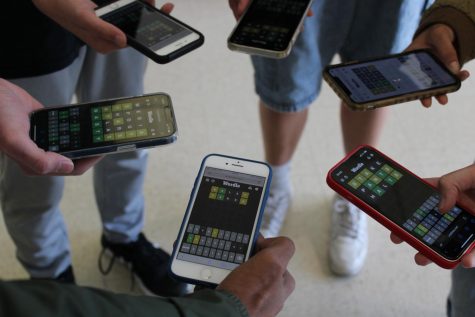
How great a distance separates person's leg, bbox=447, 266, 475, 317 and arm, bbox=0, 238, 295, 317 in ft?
0.90

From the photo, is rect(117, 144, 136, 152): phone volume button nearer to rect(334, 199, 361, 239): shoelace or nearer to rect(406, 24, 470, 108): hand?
rect(406, 24, 470, 108): hand

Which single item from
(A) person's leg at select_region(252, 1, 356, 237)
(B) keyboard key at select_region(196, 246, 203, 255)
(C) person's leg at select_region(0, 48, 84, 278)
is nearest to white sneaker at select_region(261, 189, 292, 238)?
(A) person's leg at select_region(252, 1, 356, 237)

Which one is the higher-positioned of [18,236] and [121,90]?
[121,90]

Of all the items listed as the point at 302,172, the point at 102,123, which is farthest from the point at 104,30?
the point at 302,172

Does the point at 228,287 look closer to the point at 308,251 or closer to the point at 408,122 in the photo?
the point at 308,251

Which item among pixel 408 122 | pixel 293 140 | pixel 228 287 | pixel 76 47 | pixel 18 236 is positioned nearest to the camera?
pixel 228 287

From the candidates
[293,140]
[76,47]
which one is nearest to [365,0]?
[293,140]

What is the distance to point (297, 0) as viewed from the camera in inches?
30.4

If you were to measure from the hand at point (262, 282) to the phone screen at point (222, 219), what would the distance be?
36 millimetres

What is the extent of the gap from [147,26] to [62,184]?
29cm

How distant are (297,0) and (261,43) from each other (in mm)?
109

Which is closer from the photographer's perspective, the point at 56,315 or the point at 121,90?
the point at 56,315

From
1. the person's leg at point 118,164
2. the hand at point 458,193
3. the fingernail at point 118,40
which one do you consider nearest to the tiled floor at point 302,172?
the person's leg at point 118,164

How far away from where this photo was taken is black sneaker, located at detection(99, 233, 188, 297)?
973mm
